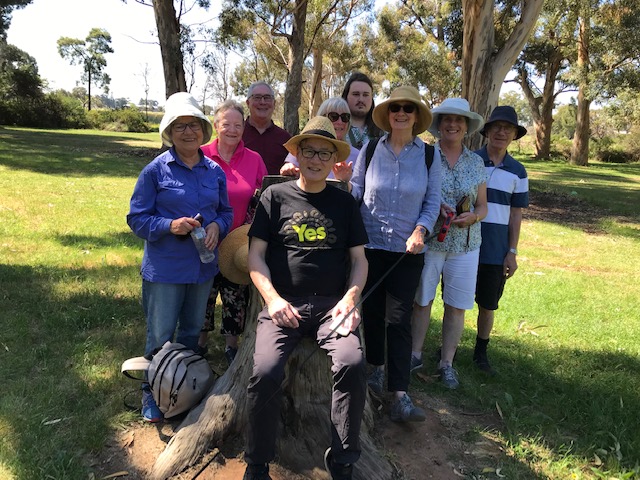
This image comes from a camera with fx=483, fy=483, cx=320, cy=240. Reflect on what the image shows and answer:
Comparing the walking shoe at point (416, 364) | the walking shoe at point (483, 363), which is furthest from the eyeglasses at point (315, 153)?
the walking shoe at point (483, 363)

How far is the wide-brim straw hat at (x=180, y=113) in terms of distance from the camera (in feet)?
9.25

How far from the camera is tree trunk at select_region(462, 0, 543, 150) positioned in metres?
8.52

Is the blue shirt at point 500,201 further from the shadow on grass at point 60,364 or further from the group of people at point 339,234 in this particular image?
the shadow on grass at point 60,364

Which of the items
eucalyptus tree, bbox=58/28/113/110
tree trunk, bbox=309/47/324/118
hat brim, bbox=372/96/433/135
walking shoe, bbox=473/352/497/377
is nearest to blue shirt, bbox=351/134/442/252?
hat brim, bbox=372/96/433/135

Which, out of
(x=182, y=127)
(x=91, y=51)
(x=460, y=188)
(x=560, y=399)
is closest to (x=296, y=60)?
(x=460, y=188)

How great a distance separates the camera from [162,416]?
119 inches

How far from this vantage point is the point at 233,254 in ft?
9.92

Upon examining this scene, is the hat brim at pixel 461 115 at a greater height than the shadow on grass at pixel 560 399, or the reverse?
the hat brim at pixel 461 115

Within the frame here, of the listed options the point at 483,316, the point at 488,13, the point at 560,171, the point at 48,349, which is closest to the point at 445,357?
the point at 483,316

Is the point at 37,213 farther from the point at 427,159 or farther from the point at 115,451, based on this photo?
the point at 427,159

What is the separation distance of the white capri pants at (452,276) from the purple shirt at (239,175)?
134 cm

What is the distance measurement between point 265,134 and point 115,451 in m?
2.47

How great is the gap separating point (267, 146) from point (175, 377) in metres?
1.93

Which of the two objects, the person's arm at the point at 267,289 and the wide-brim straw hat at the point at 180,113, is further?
the wide-brim straw hat at the point at 180,113
